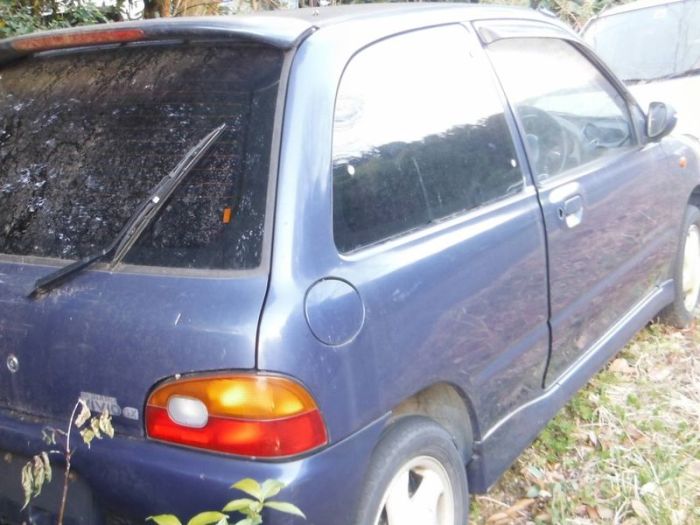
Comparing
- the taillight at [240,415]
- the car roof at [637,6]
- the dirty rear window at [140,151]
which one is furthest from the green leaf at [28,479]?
the car roof at [637,6]

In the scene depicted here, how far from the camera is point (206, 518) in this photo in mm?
1763

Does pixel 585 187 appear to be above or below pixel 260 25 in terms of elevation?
below

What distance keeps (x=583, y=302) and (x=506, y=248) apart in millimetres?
751

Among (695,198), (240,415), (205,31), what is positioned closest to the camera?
(240,415)

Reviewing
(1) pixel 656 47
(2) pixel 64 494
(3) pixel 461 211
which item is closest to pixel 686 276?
(3) pixel 461 211

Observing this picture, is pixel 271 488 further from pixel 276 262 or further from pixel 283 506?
pixel 276 262

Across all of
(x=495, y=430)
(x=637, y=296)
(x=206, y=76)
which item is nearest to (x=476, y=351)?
(x=495, y=430)

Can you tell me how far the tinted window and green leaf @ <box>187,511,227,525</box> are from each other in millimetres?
1810

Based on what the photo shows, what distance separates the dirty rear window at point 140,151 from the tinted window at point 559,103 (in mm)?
1225

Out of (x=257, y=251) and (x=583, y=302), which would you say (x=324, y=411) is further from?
(x=583, y=302)

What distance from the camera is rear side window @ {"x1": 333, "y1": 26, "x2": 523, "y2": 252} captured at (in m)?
2.15

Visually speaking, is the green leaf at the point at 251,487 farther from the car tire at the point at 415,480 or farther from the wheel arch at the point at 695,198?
the wheel arch at the point at 695,198

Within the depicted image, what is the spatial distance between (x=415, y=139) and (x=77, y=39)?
1.08 metres

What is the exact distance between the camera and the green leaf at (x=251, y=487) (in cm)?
174
